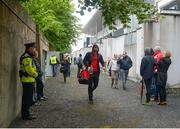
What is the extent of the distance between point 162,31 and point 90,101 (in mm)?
7631

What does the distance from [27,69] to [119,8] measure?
3.45m

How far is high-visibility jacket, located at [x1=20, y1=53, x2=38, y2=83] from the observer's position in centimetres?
953

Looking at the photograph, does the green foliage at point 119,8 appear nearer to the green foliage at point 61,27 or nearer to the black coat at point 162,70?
the black coat at point 162,70

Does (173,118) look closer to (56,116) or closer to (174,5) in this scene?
(56,116)

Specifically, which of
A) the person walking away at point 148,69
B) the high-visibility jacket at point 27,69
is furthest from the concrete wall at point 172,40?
the high-visibility jacket at point 27,69

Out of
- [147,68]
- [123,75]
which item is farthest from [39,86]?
[123,75]

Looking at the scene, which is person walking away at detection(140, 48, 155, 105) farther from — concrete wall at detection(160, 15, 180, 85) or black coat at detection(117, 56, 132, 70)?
concrete wall at detection(160, 15, 180, 85)

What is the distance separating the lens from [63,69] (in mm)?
23000

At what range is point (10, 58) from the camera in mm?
9133

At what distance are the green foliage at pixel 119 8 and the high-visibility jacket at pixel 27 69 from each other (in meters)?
2.66

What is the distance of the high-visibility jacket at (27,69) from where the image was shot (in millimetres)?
9531

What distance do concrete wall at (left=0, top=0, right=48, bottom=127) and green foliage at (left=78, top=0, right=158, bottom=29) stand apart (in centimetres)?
195

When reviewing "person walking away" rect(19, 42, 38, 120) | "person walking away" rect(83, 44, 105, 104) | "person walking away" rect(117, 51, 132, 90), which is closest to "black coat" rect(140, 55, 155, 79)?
"person walking away" rect(83, 44, 105, 104)

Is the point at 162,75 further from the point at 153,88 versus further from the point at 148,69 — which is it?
the point at 153,88
